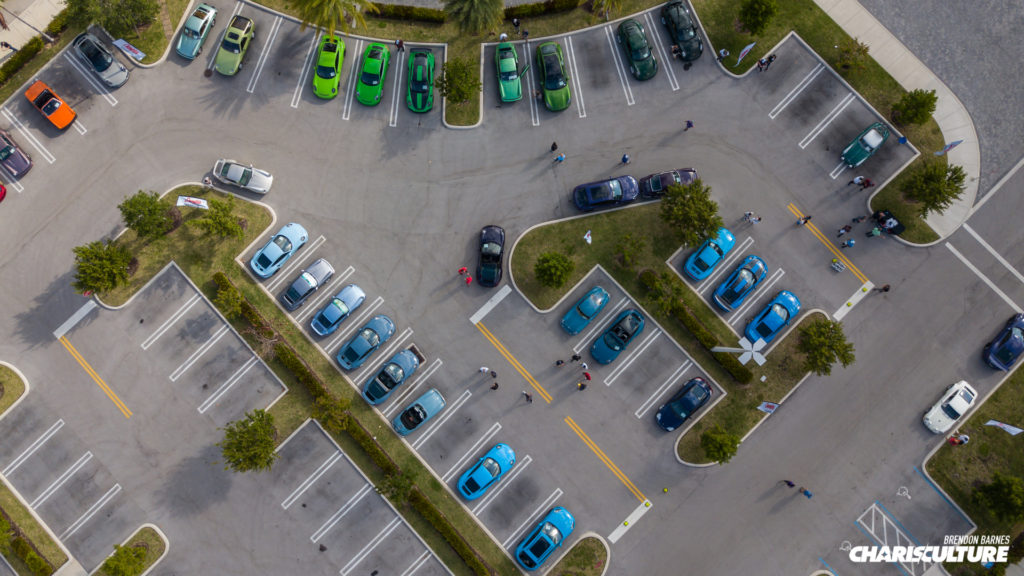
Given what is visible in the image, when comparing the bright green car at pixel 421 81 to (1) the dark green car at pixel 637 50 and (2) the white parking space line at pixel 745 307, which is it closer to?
(1) the dark green car at pixel 637 50

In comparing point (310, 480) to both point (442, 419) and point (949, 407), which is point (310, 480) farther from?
point (949, 407)

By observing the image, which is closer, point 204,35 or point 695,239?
point 695,239

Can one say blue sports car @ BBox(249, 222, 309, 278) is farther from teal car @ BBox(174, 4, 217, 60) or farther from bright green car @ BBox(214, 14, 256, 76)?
teal car @ BBox(174, 4, 217, 60)

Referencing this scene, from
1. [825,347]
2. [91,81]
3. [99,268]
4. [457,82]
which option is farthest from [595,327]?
[91,81]

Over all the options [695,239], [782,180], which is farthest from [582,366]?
[782,180]

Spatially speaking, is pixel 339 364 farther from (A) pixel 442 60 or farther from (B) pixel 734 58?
(B) pixel 734 58


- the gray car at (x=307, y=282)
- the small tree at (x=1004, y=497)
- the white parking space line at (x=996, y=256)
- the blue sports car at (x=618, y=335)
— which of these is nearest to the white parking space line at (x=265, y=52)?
the gray car at (x=307, y=282)

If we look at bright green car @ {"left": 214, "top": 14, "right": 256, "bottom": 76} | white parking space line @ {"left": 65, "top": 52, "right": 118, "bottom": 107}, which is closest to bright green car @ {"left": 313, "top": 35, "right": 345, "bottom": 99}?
bright green car @ {"left": 214, "top": 14, "right": 256, "bottom": 76}
